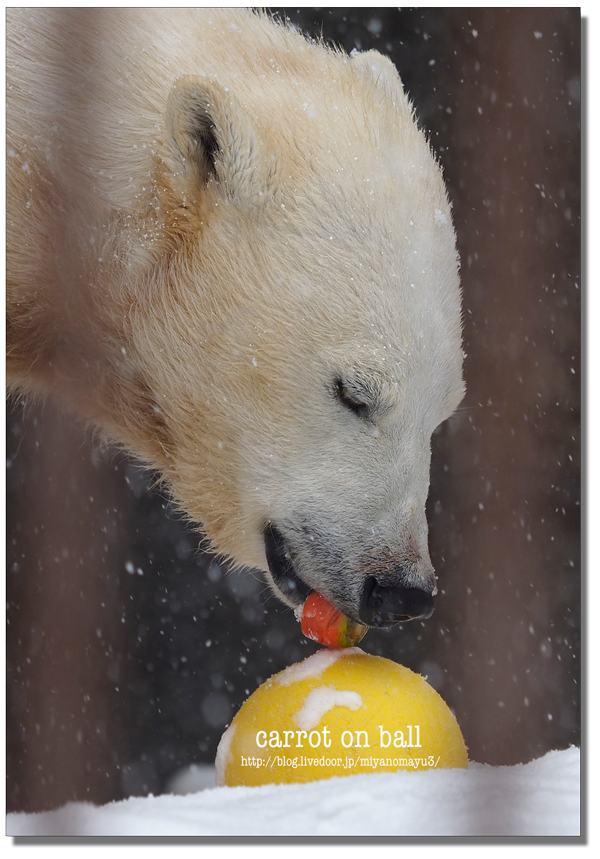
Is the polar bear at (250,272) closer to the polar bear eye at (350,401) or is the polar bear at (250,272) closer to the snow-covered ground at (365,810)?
the polar bear eye at (350,401)

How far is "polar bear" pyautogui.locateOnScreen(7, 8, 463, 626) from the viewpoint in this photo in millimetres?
1798

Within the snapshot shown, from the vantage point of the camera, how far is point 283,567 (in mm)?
1900

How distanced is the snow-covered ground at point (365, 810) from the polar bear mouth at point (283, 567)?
39cm

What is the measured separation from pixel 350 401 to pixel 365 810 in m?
0.84

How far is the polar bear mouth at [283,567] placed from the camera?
188 cm

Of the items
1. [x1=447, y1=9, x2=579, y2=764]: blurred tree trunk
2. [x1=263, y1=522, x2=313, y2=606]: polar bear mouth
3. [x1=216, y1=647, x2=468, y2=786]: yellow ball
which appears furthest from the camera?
[x1=447, y1=9, x2=579, y2=764]: blurred tree trunk

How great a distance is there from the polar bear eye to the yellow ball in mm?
504

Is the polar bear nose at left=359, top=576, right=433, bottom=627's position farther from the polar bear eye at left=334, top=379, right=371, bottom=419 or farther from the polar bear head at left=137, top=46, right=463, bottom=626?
the polar bear eye at left=334, top=379, right=371, bottom=419

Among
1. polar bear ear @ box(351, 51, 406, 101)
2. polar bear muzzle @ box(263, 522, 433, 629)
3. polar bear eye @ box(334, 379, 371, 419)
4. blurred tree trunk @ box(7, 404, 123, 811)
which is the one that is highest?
polar bear ear @ box(351, 51, 406, 101)

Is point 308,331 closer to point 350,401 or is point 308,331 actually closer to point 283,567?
point 350,401

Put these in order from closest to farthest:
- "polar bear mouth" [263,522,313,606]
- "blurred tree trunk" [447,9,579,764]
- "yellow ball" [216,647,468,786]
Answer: "yellow ball" [216,647,468,786], "polar bear mouth" [263,522,313,606], "blurred tree trunk" [447,9,579,764]

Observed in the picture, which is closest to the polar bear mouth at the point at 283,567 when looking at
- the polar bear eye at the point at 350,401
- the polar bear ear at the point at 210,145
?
the polar bear eye at the point at 350,401

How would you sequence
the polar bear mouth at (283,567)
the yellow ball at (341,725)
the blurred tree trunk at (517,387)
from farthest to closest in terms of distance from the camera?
1. the blurred tree trunk at (517,387)
2. the polar bear mouth at (283,567)
3. the yellow ball at (341,725)

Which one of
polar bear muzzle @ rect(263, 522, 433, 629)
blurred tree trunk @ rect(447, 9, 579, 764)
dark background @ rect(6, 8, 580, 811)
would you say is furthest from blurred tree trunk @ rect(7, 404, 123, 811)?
blurred tree trunk @ rect(447, 9, 579, 764)
